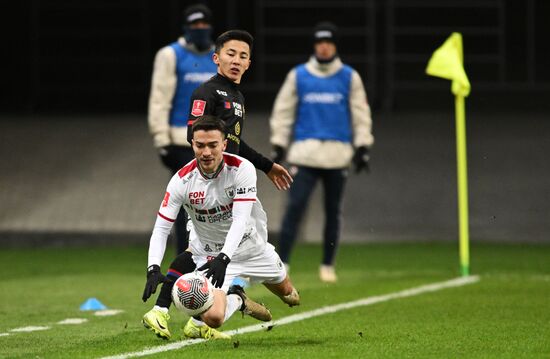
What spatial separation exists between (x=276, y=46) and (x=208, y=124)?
17841mm

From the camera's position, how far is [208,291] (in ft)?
28.1

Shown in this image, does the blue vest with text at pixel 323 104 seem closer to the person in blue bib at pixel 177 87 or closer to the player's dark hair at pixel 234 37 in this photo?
the person in blue bib at pixel 177 87

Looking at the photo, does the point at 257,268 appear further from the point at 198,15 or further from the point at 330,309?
the point at 198,15

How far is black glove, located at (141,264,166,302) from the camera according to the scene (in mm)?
8328

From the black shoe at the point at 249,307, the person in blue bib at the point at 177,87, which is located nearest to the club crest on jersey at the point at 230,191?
the black shoe at the point at 249,307

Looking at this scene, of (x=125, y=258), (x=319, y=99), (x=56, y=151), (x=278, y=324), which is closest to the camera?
(x=278, y=324)

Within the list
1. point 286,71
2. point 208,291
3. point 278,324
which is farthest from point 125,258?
point 286,71

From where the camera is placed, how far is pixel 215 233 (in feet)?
29.6

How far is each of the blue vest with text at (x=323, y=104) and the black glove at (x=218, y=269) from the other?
480 centimetres

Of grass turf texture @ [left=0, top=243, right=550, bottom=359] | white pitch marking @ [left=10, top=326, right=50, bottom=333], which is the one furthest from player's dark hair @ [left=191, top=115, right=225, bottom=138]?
white pitch marking @ [left=10, top=326, right=50, bottom=333]

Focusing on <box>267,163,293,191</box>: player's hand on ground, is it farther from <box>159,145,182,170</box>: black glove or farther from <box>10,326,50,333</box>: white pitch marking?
<box>159,145,182,170</box>: black glove

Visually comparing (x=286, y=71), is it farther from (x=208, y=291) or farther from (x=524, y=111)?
(x=208, y=291)

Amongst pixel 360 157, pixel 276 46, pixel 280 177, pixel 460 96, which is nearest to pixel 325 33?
pixel 360 157

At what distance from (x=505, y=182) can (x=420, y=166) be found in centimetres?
140
